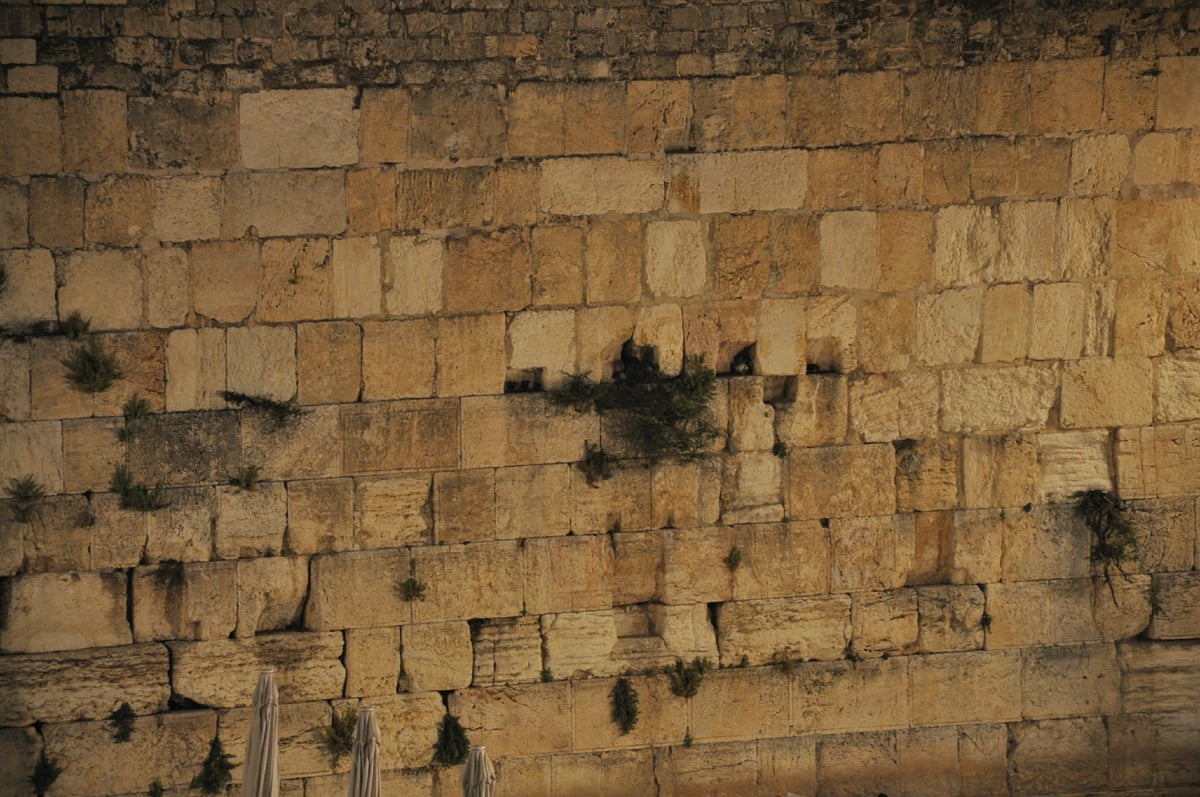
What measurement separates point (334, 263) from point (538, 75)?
4.96ft

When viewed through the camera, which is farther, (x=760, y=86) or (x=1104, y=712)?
(x=1104, y=712)

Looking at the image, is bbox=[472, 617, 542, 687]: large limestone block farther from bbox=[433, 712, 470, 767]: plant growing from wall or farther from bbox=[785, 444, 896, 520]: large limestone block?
bbox=[785, 444, 896, 520]: large limestone block

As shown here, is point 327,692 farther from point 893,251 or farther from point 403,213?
point 893,251

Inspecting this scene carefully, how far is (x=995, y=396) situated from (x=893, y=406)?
60 cm

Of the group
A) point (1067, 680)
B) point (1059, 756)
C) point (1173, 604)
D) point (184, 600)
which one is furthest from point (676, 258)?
point (1059, 756)

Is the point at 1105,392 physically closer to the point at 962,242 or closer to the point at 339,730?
the point at 962,242

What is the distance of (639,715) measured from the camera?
28.6 ft

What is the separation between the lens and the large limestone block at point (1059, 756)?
356 inches

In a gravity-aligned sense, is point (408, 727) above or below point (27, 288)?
below

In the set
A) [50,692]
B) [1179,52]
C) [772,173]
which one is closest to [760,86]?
[772,173]

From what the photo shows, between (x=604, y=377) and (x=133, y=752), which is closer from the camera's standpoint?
(x=133, y=752)

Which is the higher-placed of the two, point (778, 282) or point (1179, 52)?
point (1179, 52)

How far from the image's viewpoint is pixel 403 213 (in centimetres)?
837

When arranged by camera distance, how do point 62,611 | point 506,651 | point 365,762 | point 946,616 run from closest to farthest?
point 365,762 → point 62,611 → point 506,651 → point 946,616
